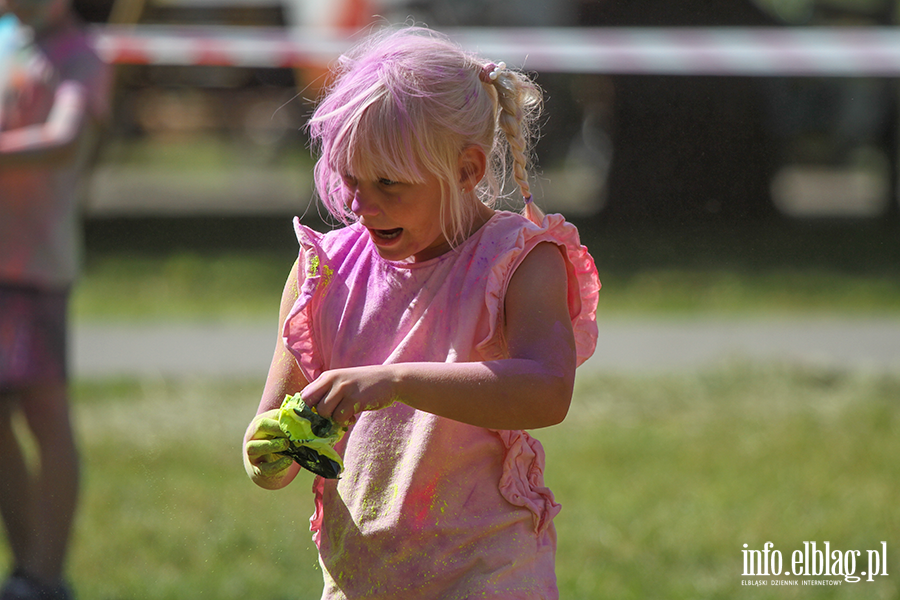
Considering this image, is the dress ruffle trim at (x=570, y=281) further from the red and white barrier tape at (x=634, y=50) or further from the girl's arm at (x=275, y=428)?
the red and white barrier tape at (x=634, y=50)

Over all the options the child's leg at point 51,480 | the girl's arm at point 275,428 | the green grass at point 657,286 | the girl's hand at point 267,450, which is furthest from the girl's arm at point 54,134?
the green grass at point 657,286

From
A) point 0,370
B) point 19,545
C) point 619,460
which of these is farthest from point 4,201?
point 619,460

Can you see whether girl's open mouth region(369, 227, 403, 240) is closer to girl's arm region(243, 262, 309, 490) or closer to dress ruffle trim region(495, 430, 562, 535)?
girl's arm region(243, 262, 309, 490)

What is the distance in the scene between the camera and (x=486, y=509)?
165 centimetres

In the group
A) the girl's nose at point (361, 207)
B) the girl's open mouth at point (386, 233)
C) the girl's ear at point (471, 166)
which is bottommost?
the girl's open mouth at point (386, 233)

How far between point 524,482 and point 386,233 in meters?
0.44

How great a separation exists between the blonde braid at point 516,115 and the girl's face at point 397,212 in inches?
5.8

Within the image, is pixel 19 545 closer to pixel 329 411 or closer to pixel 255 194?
pixel 329 411

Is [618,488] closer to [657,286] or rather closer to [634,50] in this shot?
[634,50]

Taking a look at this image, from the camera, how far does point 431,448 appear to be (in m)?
1.63

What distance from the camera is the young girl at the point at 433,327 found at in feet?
5.04

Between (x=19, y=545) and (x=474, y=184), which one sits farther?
(x=19, y=545)

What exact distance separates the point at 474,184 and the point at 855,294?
6.79 m

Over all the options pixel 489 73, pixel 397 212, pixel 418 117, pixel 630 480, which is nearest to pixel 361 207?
pixel 397 212
